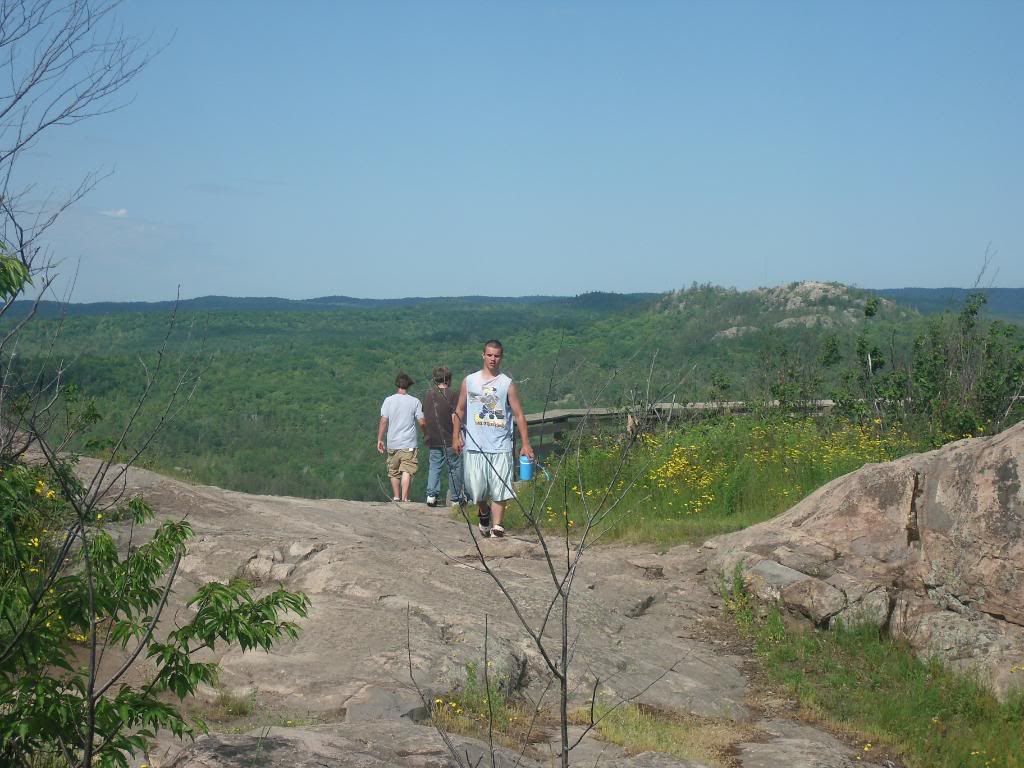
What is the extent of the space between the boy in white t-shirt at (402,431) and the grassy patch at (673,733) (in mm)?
6975

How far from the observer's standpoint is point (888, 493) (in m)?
8.19

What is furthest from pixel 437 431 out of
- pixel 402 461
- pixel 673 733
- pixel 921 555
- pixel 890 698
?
pixel 673 733

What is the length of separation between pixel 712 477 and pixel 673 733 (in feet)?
21.2

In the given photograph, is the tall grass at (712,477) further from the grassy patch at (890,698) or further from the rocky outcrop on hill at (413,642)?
the grassy patch at (890,698)

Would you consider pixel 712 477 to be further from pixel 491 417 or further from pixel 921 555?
pixel 921 555

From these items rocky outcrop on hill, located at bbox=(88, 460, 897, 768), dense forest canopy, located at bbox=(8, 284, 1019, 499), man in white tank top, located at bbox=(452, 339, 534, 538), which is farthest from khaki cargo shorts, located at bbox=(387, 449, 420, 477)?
man in white tank top, located at bbox=(452, 339, 534, 538)

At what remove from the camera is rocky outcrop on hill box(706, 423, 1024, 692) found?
7160 millimetres

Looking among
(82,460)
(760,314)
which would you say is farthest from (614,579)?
(760,314)

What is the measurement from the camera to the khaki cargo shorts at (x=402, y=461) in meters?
12.6

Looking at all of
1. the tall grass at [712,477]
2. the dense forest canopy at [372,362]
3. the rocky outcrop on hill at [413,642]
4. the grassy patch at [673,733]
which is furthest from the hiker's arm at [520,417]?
the dense forest canopy at [372,362]

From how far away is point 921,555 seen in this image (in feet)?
25.5

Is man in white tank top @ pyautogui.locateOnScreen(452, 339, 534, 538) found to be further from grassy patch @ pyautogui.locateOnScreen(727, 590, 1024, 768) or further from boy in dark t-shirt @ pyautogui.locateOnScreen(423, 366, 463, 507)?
grassy patch @ pyautogui.locateOnScreen(727, 590, 1024, 768)

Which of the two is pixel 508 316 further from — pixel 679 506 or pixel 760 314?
pixel 679 506

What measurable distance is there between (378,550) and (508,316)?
6842cm
